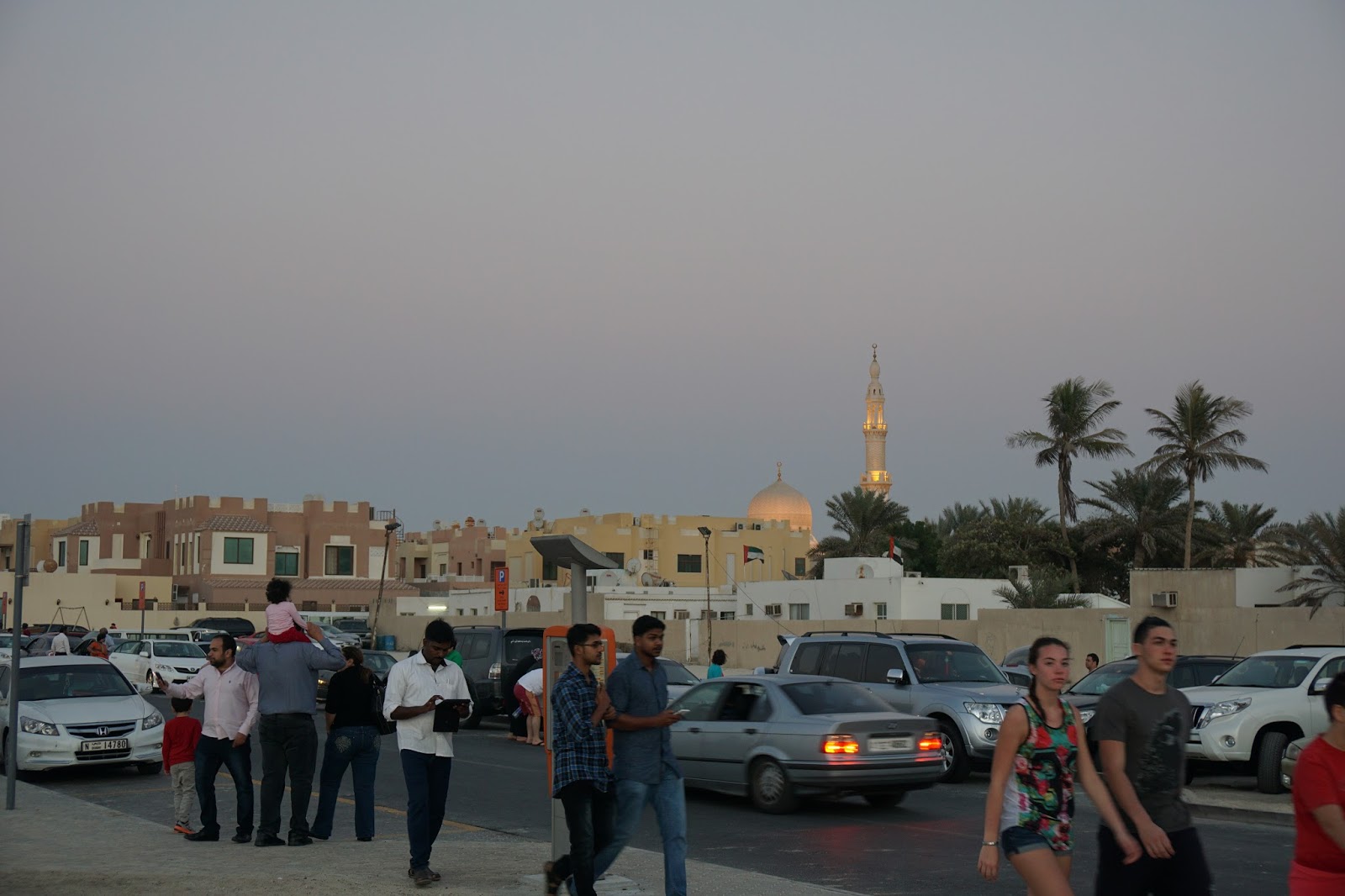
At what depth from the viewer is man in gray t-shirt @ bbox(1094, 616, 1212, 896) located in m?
6.52

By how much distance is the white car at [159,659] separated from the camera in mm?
36031

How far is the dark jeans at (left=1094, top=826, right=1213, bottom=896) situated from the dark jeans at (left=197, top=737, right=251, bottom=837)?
7755 mm

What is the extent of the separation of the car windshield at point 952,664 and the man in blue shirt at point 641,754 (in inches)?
419

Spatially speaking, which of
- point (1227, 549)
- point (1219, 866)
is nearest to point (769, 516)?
point (1227, 549)

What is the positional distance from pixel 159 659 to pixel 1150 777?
111 feet

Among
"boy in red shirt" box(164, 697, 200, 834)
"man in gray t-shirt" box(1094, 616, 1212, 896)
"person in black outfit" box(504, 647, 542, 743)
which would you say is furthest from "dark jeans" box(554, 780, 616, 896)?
"person in black outfit" box(504, 647, 542, 743)

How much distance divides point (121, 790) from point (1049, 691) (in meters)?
13.8

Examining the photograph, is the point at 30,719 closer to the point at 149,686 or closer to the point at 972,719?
the point at 972,719

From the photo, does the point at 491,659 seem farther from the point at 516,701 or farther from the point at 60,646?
the point at 60,646

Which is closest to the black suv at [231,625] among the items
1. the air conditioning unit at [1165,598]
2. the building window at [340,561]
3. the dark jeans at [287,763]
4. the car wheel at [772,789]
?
the building window at [340,561]

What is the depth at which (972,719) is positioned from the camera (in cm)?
1794

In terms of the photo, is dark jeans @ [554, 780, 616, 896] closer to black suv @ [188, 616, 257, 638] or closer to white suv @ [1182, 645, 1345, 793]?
white suv @ [1182, 645, 1345, 793]

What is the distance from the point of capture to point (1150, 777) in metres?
6.64

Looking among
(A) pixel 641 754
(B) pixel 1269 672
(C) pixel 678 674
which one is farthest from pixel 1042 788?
(C) pixel 678 674
